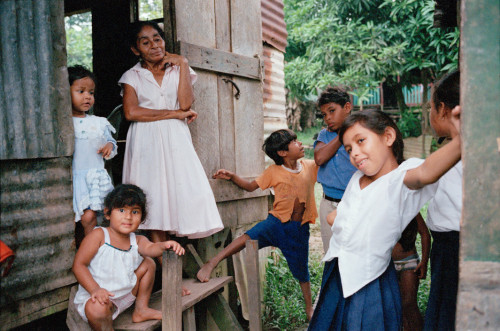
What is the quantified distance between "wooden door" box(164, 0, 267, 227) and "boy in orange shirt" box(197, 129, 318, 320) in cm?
23

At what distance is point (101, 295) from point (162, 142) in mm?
1157

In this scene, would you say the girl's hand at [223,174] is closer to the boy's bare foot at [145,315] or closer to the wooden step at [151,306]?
the wooden step at [151,306]

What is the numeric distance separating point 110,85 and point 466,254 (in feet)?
15.5

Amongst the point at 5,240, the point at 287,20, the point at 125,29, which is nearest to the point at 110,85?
the point at 125,29

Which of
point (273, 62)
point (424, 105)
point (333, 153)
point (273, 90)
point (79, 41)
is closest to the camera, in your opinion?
point (333, 153)

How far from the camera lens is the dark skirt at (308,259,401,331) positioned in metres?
2.16

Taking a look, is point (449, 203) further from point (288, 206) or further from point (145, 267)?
point (145, 267)

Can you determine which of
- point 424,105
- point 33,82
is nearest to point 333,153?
point 33,82

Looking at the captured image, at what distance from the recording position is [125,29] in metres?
5.21

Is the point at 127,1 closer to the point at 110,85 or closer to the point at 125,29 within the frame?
the point at 125,29

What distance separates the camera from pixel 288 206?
3838 millimetres

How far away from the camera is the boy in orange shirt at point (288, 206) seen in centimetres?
380

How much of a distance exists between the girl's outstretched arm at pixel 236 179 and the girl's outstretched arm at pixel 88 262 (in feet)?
4.81

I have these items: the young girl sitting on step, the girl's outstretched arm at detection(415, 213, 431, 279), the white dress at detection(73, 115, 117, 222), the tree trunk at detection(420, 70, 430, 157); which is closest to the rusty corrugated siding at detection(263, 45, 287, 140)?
the girl's outstretched arm at detection(415, 213, 431, 279)
